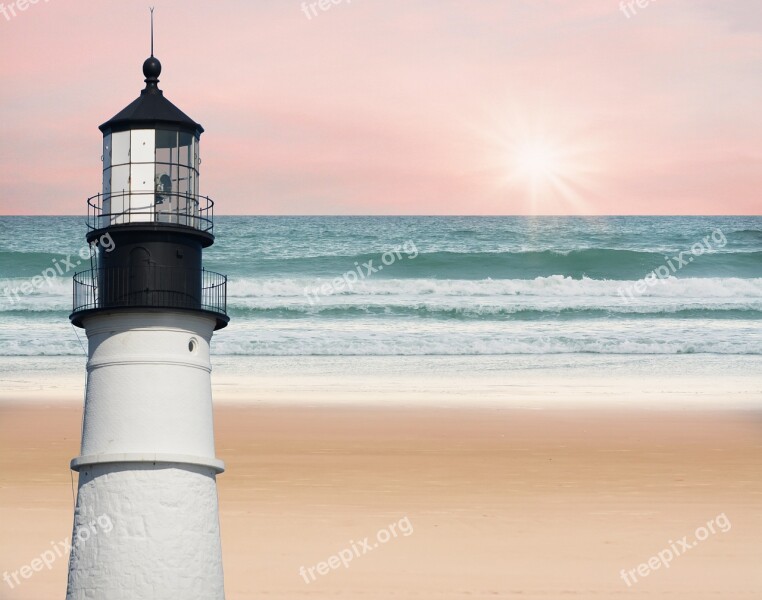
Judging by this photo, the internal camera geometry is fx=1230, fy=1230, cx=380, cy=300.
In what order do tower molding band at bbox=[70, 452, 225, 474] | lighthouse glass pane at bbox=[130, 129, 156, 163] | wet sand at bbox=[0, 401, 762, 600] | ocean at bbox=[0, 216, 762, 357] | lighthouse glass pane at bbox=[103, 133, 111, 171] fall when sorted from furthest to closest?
ocean at bbox=[0, 216, 762, 357] → wet sand at bbox=[0, 401, 762, 600] → lighthouse glass pane at bbox=[103, 133, 111, 171] → lighthouse glass pane at bbox=[130, 129, 156, 163] → tower molding band at bbox=[70, 452, 225, 474]

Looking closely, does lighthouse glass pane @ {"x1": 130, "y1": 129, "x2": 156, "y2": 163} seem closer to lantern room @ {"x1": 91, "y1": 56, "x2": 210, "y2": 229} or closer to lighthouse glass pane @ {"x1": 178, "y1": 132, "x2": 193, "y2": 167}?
lantern room @ {"x1": 91, "y1": 56, "x2": 210, "y2": 229}

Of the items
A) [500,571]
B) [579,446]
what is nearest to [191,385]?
[500,571]

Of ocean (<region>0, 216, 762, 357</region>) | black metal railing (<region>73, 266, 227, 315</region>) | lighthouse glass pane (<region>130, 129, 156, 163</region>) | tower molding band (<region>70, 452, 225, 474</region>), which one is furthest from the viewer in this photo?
ocean (<region>0, 216, 762, 357</region>)

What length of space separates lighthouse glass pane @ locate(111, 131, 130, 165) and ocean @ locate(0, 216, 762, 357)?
1736 centimetres

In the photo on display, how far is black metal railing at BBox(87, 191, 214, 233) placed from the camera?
386 inches

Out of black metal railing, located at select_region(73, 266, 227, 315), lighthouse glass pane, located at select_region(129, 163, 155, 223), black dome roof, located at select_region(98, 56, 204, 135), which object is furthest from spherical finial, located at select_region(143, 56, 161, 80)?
black metal railing, located at select_region(73, 266, 227, 315)

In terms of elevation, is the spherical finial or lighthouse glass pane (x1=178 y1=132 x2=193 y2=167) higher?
the spherical finial

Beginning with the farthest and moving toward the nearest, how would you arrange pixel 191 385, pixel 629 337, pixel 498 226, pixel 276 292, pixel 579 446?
pixel 498 226 < pixel 276 292 < pixel 629 337 < pixel 579 446 < pixel 191 385

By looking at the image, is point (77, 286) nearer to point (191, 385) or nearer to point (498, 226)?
point (191, 385)

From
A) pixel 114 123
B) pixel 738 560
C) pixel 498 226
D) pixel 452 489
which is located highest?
pixel 498 226

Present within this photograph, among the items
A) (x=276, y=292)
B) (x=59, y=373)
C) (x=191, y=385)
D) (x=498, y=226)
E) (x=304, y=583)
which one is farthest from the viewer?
(x=498, y=226)

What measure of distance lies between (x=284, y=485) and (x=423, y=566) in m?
3.82

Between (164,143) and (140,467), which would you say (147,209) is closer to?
(164,143)

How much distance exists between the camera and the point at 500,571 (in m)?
15.5
